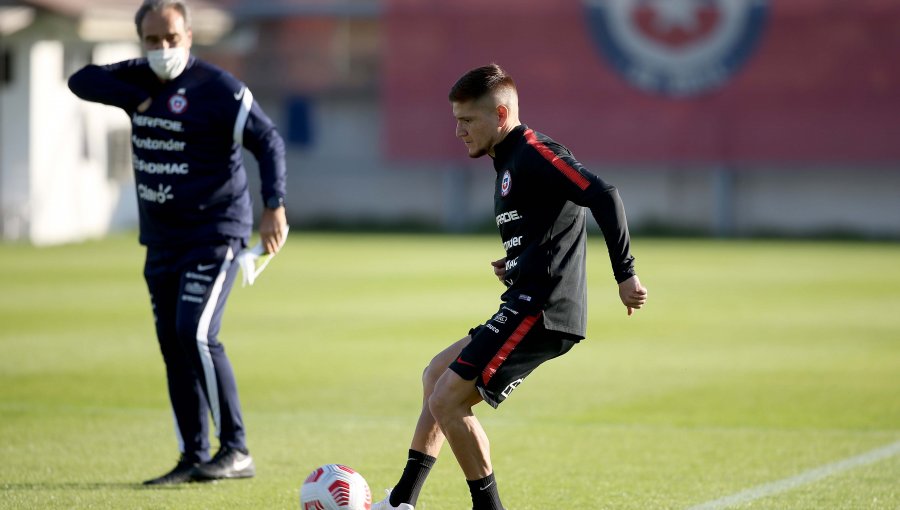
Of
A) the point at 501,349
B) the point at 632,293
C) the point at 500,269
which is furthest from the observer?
the point at 500,269

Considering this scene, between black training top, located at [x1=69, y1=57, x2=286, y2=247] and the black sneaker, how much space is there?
3.53 ft

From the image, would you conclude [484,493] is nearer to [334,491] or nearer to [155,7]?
[334,491]

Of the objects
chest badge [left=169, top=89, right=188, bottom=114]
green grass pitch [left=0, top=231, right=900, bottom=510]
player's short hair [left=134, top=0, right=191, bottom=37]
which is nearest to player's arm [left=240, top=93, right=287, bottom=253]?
chest badge [left=169, top=89, right=188, bottom=114]

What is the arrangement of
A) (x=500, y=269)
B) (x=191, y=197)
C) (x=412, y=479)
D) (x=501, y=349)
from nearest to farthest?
(x=501, y=349), (x=412, y=479), (x=500, y=269), (x=191, y=197)

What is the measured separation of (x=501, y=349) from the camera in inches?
224

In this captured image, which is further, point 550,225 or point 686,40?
point 686,40

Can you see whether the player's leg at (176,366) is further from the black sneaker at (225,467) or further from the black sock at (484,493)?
the black sock at (484,493)

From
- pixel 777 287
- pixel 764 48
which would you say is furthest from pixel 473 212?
pixel 777 287

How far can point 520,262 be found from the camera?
226 inches

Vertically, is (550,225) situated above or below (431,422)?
above

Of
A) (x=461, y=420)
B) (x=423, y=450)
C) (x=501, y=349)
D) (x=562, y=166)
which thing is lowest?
(x=423, y=450)

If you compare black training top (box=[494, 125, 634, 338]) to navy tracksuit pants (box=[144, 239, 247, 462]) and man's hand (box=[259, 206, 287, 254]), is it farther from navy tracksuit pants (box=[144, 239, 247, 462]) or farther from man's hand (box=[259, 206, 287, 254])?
navy tracksuit pants (box=[144, 239, 247, 462])

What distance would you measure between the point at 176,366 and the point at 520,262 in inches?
93.6

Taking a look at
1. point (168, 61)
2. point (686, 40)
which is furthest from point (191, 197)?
point (686, 40)
